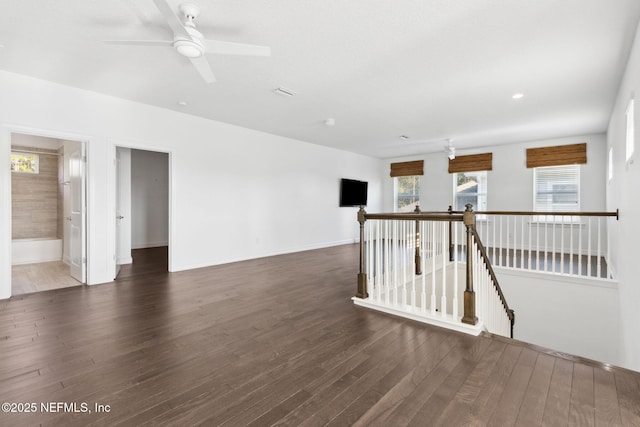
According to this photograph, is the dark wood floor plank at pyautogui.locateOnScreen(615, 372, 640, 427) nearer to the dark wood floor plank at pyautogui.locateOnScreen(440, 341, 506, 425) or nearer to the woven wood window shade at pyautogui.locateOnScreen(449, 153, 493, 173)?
the dark wood floor plank at pyautogui.locateOnScreen(440, 341, 506, 425)

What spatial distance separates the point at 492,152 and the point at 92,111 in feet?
26.6

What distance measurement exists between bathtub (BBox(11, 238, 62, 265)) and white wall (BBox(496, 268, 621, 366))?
26.6 ft

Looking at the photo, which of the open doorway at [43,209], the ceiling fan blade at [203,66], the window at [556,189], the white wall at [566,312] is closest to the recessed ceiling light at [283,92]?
the ceiling fan blade at [203,66]

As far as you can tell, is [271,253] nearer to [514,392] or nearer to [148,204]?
[148,204]

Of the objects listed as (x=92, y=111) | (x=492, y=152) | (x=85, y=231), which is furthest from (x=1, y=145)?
(x=492, y=152)

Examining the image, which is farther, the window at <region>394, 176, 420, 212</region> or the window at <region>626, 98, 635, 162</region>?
the window at <region>394, 176, 420, 212</region>

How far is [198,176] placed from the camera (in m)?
5.25

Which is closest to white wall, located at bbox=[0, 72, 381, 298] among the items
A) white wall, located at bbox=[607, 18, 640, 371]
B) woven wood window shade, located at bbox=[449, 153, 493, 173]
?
woven wood window shade, located at bbox=[449, 153, 493, 173]

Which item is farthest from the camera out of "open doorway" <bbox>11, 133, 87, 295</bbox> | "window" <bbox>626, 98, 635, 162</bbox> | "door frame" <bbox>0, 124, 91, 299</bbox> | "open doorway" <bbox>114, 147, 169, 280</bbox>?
"open doorway" <bbox>114, 147, 169, 280</bbox>

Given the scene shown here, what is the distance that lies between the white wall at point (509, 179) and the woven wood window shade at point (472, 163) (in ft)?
0.37

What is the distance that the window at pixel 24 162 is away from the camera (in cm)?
614

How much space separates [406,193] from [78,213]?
790cm

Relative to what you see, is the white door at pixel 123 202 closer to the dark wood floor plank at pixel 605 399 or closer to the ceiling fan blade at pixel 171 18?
the ceiling fan blade at pixel 171 18

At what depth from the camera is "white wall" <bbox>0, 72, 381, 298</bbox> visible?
367 centimetres
